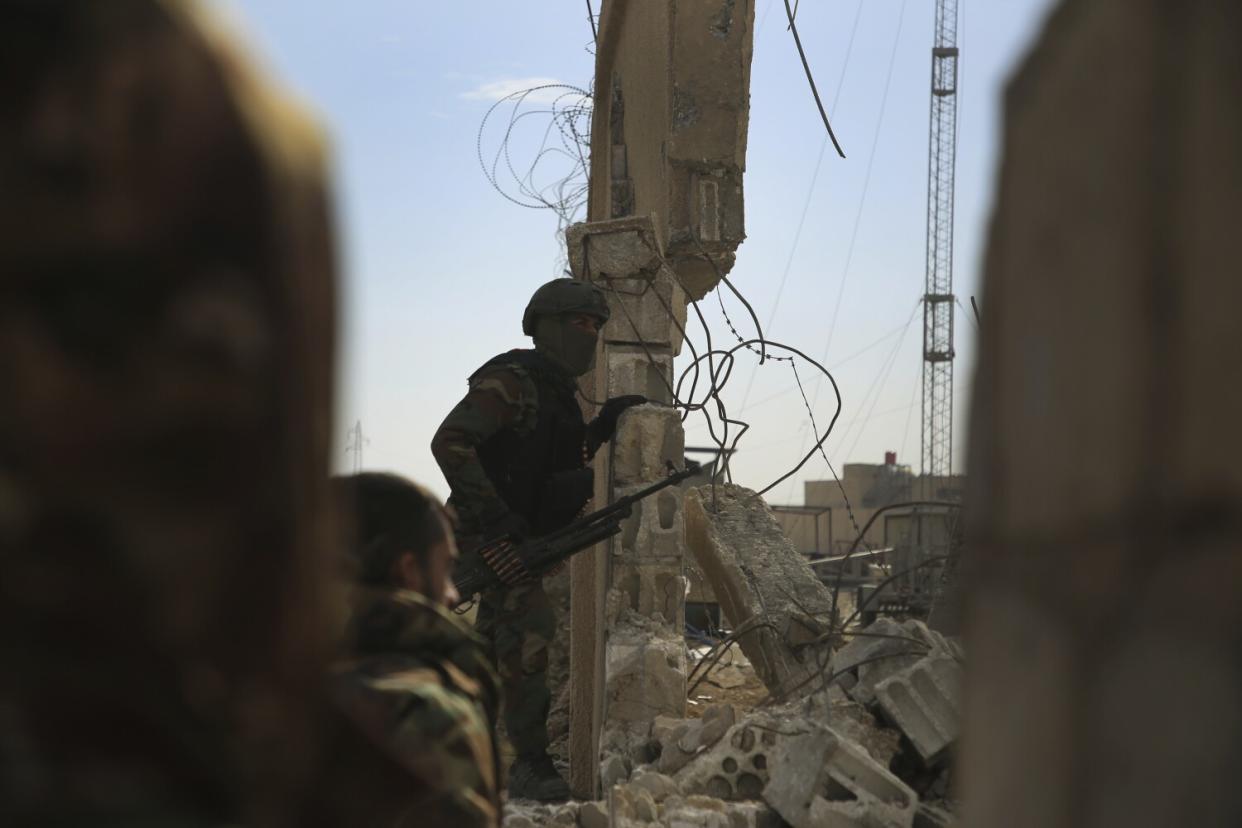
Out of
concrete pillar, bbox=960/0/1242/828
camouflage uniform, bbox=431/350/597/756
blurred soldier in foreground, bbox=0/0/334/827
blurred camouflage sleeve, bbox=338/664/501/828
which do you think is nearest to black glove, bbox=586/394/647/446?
camouflage uniform, bbox=431/350/597/756

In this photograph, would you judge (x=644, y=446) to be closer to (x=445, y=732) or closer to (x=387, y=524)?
(x=387, y=524)

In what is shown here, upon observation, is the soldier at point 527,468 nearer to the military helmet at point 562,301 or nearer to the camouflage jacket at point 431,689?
the military helmet at point 562,301

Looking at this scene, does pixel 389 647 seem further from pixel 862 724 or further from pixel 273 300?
pixel 862 724

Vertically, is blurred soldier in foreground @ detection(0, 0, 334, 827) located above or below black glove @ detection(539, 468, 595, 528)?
above

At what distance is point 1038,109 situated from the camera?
3.64 ft

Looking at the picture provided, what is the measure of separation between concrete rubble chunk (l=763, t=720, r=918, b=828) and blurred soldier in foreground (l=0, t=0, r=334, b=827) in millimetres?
3799

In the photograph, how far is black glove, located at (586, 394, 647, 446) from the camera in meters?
6.21

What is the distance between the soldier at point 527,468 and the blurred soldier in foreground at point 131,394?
14.8 ft

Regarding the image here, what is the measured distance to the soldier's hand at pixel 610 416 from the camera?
6.21 meters

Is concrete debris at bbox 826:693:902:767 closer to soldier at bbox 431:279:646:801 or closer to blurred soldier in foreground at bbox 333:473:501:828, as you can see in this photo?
soldier at bbox 431:279:646:801

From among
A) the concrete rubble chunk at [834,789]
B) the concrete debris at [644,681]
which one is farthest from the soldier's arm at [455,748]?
the concrete debris at [644,681]

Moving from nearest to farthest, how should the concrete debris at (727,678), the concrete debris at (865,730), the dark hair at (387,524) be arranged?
the dark hair at (387,524) < the concrete debris at (865,730) < the concrete debris at (727,678)

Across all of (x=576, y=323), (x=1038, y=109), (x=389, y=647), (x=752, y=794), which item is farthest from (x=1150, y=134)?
(x=576, y=323)

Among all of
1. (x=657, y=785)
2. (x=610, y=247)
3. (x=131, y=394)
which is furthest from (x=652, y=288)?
(x=131, y=394)
